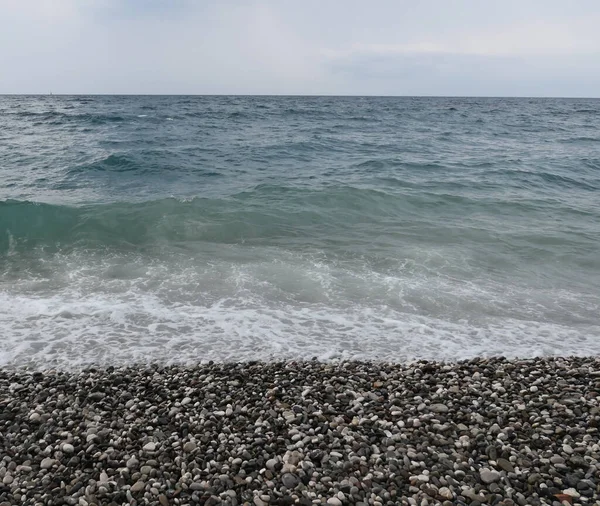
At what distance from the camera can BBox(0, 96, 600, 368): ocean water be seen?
6.98 meters

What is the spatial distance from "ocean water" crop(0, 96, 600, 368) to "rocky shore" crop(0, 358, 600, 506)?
839mm

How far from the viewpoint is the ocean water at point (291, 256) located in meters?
6.98

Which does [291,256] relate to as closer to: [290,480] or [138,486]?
[290,480]

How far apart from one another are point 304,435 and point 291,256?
6.61m

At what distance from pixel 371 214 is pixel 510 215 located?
14.9 feet

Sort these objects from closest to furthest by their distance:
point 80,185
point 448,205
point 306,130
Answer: point 448,205
point 80,185
point 306,130

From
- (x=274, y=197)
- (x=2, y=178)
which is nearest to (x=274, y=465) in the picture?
(x=274, y=197)

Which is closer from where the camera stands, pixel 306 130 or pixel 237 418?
pixel 237 418

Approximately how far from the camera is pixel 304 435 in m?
4.54

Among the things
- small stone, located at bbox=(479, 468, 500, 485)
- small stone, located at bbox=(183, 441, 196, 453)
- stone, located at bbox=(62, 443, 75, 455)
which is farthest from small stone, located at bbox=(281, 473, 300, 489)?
stone, located at bbox=(62, 443, 75, 455)

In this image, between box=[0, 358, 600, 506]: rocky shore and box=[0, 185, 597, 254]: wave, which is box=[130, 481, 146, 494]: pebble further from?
box=[0, 185, 597, 254]: wave

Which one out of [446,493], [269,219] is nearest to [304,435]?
[446,493]

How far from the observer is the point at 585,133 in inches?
1448

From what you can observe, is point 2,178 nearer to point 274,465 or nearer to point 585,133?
point 274,465
